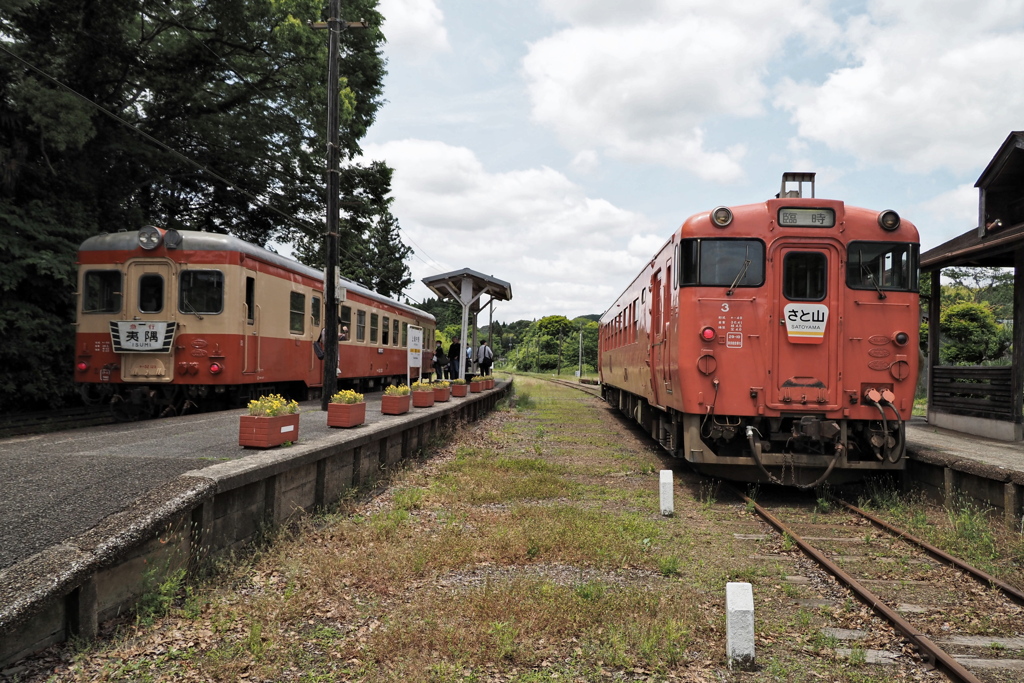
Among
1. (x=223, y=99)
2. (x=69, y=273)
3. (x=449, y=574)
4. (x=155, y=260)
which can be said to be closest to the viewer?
(x=449, y=574)

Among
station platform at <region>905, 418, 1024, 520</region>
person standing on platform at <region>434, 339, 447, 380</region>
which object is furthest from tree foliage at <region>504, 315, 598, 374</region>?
station platform at <region>905, 418, 1024, 520</region>

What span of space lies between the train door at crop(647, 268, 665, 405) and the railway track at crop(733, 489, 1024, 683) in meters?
2.89

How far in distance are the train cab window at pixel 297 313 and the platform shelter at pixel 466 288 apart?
5075 mm

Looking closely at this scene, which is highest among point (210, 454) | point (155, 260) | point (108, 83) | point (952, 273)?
point (108, 83)

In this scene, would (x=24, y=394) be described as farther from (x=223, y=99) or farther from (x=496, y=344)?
(x=496, y=344)

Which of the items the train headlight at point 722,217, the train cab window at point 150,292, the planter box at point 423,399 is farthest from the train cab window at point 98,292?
the train headlight at point 722,217

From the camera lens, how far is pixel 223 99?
18375 mm

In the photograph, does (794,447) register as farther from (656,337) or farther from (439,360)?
(439,360)

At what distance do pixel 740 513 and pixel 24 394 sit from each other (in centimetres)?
1311

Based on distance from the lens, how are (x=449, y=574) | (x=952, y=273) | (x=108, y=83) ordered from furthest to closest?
1. (x=952, y=273)
2. (x=108, y=83)
3. (x=449, y=574)

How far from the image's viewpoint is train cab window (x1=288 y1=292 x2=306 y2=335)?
1326 cm

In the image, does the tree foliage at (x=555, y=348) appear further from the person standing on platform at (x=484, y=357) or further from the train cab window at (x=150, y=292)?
the train cab window at (x=150, y=292)

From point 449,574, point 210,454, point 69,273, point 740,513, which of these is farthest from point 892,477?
point 69,273

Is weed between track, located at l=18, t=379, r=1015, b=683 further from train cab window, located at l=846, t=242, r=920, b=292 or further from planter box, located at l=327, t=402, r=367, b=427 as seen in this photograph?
train cab window, located at l=846, t=242, r=920, b=292
